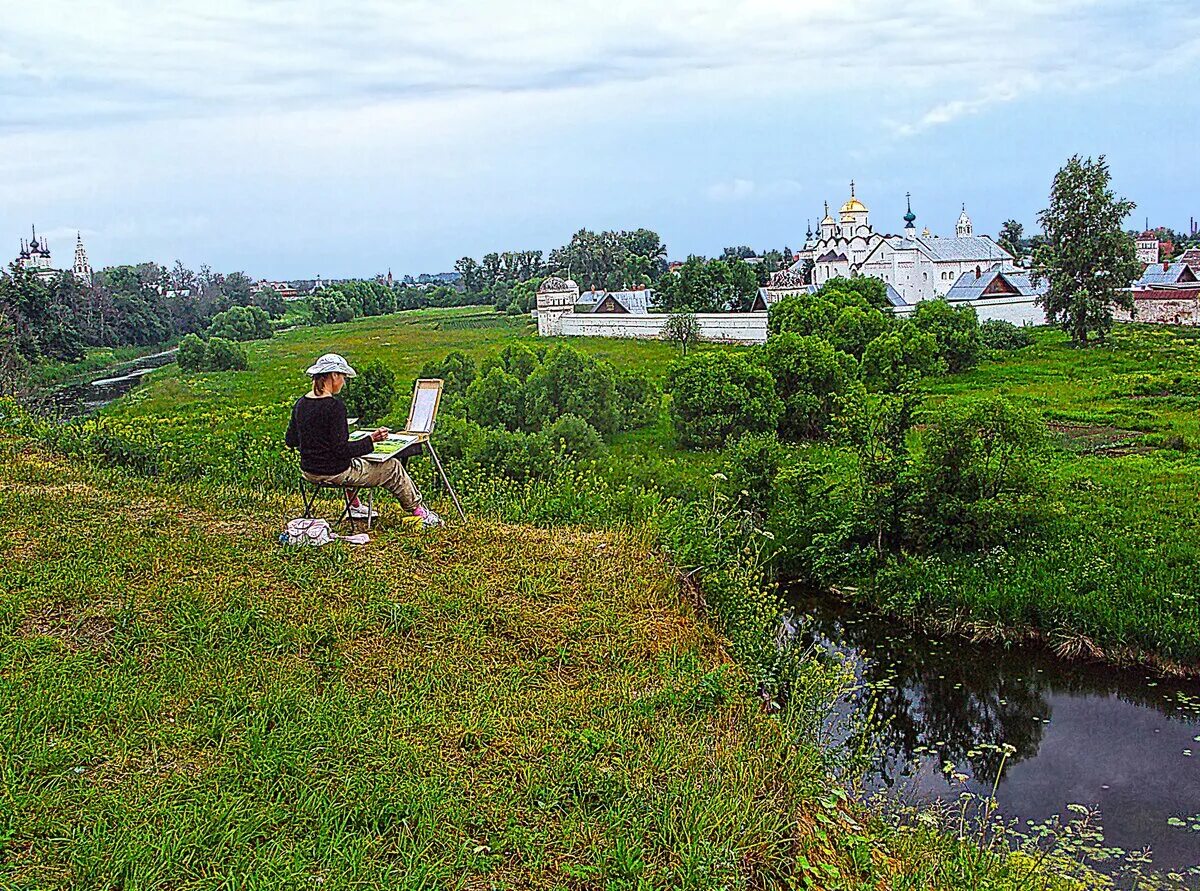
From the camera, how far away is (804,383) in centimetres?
1812

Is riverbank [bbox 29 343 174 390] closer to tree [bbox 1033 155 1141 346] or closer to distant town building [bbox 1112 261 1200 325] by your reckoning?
tree [bbox 1033 155 1141 346]

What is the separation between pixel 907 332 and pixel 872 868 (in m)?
21.6

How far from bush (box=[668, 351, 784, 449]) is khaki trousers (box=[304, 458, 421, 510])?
960cm

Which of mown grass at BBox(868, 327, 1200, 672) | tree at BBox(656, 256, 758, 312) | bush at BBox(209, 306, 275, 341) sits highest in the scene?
tree at BBox(656, 256, 758, 312)

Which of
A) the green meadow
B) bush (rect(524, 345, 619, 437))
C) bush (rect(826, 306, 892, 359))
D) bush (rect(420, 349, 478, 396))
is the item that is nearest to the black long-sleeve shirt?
the green meadow

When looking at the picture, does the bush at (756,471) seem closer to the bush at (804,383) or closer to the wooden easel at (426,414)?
the wooden easel at (426,414)

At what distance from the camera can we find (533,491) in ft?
33.7

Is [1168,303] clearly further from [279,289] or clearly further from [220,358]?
[279,289]

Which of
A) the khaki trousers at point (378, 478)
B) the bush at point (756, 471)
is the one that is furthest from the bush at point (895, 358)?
the khaki trousers at point (378, 478)

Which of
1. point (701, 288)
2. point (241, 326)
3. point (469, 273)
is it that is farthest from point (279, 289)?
point (701, 288)

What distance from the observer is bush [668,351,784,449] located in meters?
17.0

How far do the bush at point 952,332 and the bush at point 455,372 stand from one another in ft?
43.4

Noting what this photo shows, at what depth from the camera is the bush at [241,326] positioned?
53.8 m

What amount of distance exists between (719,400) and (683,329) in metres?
22.0
